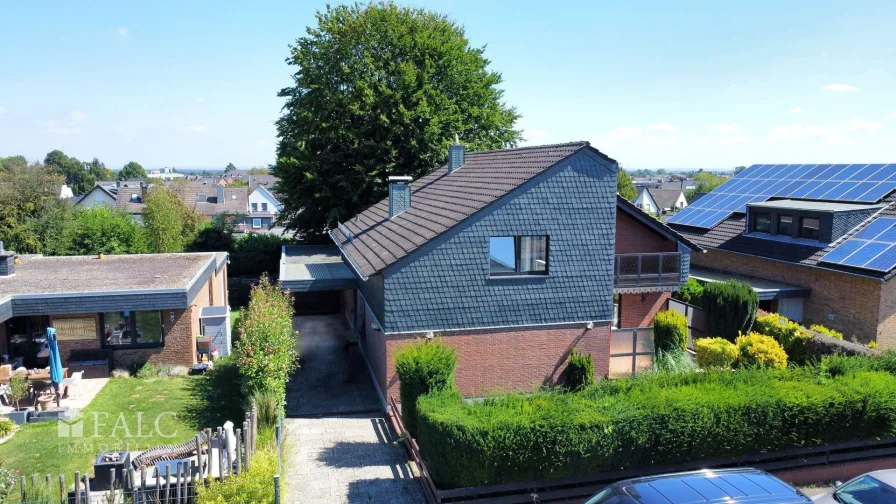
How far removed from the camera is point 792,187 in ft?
96.8

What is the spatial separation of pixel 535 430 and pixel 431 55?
26263mm

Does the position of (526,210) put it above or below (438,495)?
above

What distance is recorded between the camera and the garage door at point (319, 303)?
30016 millimetres

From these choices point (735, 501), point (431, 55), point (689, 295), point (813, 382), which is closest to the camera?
point (735, 501)

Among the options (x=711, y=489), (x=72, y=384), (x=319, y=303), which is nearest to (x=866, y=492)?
(x=711, y=489)

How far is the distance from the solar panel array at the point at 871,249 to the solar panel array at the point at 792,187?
2.15 m

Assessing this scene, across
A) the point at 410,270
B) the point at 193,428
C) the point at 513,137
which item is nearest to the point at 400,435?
the point at 410,270

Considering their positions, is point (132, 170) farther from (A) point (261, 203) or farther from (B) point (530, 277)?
(B) point (530, 277)

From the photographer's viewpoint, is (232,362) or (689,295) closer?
(232,362)

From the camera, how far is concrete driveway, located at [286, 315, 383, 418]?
658 inches

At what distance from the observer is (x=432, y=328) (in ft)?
52.9

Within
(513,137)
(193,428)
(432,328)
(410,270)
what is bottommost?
(193,428)

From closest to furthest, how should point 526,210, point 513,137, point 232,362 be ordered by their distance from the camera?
point 526,210, point 232,362, point 513,137

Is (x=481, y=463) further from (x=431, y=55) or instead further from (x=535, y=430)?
(x=431, y=55)
